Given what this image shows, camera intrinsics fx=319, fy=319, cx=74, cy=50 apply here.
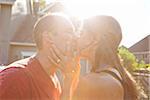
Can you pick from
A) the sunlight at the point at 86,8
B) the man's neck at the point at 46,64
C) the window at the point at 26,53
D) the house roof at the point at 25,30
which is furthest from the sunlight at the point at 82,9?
the window at the point at 26,53

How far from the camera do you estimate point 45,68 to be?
1.42 m

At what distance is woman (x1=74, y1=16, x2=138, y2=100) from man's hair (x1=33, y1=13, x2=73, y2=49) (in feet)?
0.35

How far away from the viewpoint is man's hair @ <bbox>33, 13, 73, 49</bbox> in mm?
1346

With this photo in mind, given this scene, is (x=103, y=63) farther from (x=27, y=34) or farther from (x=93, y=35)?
(x=27, y=34)

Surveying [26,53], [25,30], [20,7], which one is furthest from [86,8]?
[20,7]

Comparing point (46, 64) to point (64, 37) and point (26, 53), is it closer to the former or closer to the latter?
point (64, 37)

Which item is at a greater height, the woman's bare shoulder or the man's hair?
the man's hair

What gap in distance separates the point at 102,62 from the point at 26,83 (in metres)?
0.35

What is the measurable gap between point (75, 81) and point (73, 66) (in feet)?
0.25

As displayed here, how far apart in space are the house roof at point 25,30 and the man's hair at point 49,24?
27.9 ft

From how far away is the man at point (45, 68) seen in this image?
4.18 feet

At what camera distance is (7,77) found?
1299mm

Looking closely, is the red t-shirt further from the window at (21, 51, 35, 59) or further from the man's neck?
the window at (21, 51, 35, 59)

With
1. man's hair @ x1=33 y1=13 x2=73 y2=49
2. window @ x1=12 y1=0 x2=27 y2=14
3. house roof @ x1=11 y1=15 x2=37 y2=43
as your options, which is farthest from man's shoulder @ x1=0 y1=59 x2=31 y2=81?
window @ x1=12 y1=0 x2=27 y2=14
